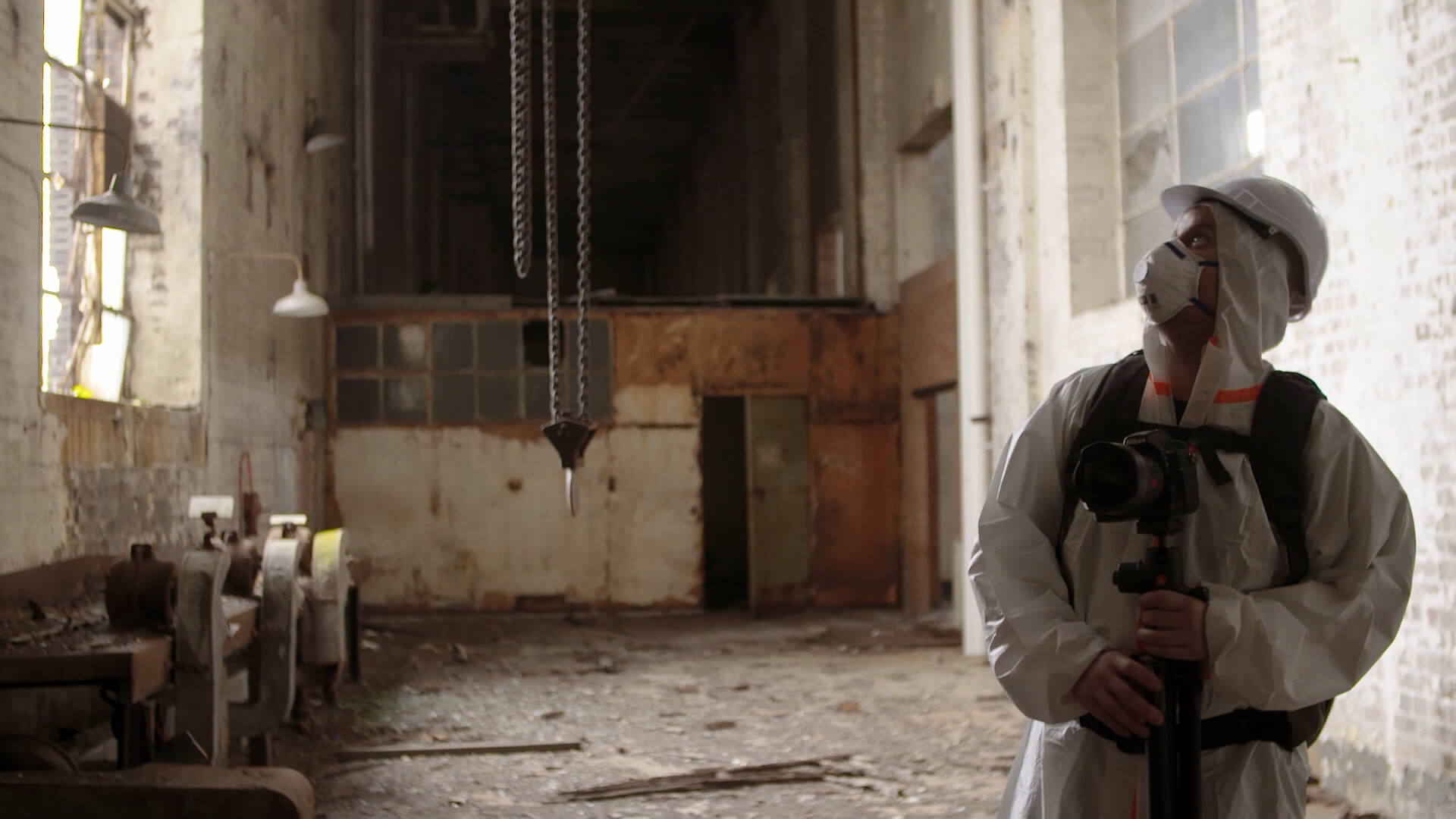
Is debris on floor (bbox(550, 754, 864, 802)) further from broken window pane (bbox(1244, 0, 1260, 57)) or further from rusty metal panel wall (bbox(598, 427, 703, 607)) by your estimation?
rusty metal panel wall (bbox(598, 427, 703, 607))

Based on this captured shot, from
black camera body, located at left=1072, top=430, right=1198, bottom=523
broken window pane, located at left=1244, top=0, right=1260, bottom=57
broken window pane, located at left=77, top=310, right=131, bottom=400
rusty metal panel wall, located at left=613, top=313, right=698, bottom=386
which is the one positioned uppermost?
broken window pane, located at left=1244, top=0, right=1260, bottom=57

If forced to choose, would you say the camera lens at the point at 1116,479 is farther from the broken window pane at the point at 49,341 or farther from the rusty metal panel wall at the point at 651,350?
the rusty metal panel wall at the point at 651,350

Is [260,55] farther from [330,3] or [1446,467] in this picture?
[1446,467]

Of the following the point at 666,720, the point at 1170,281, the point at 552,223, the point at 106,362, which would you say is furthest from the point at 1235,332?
the point at 106,362

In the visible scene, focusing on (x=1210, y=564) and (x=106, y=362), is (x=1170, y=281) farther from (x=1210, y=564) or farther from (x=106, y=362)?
(x=106, y=362)

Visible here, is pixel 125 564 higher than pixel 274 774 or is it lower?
higher

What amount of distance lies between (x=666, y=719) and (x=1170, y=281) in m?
4.67

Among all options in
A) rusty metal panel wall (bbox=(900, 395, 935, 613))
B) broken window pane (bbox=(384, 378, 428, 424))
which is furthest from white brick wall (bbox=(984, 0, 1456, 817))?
broken window pane (bbox=(384, 378, 428, 424))

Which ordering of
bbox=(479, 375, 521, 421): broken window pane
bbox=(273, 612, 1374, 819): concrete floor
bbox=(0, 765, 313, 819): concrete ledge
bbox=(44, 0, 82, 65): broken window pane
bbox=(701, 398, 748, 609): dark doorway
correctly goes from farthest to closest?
bbox=(701, 398, 748, 609): dark doorway
bbox=(479, 375, 521, 421): broken window pane
bbox=(44, 0, 82, 65): broken window pane
bbox=(273, 612, 1374, 819): concrete floor
bbox=(0, 765, 313, 819): concrete ledge

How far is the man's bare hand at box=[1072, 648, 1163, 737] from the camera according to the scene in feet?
5.21

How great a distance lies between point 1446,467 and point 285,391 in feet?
24.5

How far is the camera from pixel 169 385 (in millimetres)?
6684

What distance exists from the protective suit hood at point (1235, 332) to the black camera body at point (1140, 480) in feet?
0.50

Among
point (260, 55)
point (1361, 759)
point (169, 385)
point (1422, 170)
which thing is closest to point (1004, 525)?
point (1422, 170)
